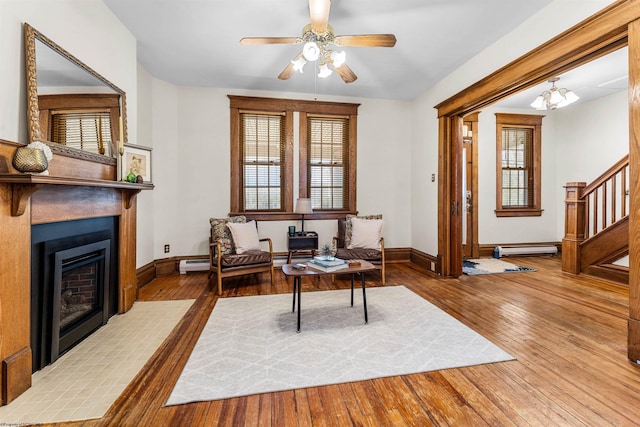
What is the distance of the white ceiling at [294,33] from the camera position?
275 cm

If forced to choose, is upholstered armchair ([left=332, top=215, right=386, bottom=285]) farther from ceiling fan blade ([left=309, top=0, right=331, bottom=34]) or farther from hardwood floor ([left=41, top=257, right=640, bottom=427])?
ceiling fan blade ([left=309, top=0, right=331, bottom=34])

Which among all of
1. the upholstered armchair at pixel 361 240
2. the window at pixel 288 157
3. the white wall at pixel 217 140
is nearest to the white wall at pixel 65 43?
the white wall at pixel 217 140

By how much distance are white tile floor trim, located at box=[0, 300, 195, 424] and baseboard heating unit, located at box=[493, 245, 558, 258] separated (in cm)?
568

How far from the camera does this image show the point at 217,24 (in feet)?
10.0

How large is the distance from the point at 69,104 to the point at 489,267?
5791 millimetres

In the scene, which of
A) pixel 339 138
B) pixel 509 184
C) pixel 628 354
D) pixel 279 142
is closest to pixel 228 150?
pixel 279 142

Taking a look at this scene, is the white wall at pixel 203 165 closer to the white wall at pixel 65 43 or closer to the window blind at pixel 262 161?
the window blind at pixel 262 161

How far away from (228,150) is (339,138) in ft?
6.42

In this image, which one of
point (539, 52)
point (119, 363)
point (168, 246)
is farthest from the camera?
point (168, 246)

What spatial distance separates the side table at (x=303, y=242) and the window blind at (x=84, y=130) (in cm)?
262

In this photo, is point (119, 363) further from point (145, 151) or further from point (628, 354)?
point (628, 354)

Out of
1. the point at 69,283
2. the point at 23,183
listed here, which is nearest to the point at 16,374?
the point at 69,283

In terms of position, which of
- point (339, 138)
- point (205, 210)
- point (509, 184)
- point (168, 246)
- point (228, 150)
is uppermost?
point (339, 138)

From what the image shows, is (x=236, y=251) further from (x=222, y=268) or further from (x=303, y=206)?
(x=303, y=206)
